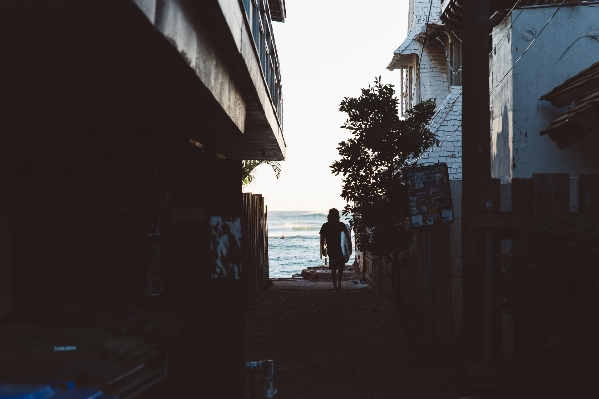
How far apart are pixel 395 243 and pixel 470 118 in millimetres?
3347

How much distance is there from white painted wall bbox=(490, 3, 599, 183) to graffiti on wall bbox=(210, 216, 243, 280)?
4.68 m

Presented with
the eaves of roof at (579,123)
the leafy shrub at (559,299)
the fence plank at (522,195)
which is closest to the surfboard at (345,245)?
the eaves of roof at (579,123)

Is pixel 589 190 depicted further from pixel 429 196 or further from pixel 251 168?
pixel 251 168

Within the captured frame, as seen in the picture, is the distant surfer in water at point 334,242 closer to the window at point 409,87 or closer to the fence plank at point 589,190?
the window at point 409,87

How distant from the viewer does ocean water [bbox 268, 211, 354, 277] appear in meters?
42.4

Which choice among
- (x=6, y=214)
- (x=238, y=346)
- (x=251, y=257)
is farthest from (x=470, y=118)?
(x=251, y=257)

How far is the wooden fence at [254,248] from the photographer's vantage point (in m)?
13.4

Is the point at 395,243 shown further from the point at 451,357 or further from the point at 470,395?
the point at 470,395

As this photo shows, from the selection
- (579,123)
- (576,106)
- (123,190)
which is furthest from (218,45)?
(576,106)

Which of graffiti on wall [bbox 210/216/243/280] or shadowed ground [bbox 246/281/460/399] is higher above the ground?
graffiti on wall [bbox 210/216/243/280]

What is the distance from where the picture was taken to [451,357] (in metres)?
9.04

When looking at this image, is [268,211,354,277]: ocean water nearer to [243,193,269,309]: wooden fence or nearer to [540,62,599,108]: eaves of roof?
[243,193,269,309]: wooden fence

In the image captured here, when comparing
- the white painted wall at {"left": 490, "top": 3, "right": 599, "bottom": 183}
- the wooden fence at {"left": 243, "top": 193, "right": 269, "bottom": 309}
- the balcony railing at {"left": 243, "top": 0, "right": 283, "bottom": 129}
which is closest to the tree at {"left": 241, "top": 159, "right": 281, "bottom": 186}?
the wooden fence at {"left": 243, "top": 193, "right": 269, "bottom": 309}

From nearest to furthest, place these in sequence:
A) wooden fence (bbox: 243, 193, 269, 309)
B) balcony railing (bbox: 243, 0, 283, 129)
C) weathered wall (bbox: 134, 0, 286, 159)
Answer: weathered wall (bbox: 134, 0, 286, 159), balcony railing (bbox: 243, 0, 283, 129), wooden fence (bbox: 243, 193, 269, 309)
